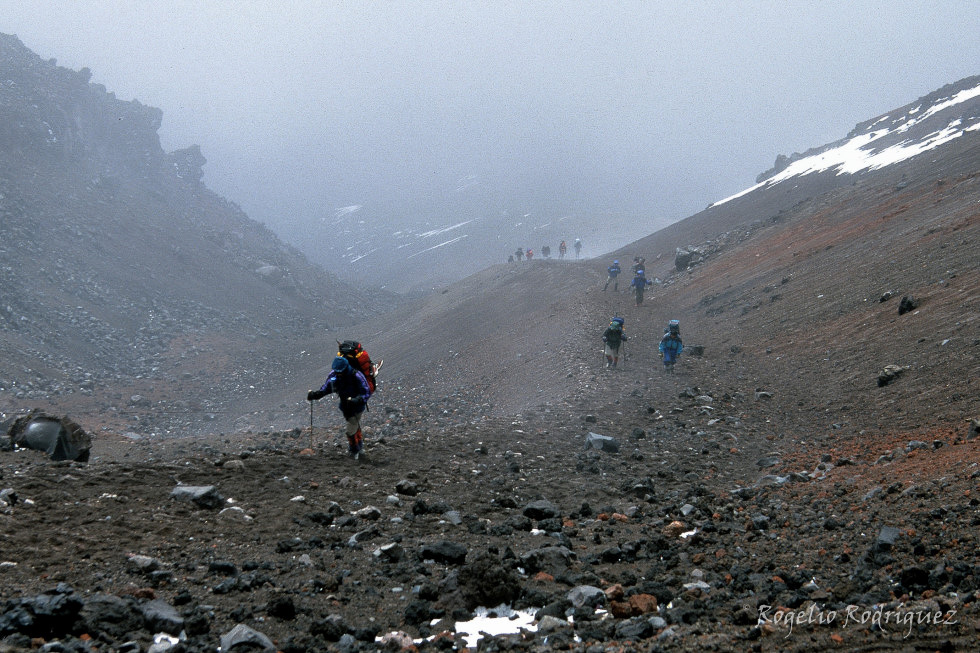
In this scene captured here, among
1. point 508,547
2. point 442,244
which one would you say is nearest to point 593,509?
point 508,547

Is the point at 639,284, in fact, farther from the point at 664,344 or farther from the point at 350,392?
the point at 350,392

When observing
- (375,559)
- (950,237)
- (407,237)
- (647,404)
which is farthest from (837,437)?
(407,237)

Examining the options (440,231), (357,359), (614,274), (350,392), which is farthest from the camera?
(440,231)

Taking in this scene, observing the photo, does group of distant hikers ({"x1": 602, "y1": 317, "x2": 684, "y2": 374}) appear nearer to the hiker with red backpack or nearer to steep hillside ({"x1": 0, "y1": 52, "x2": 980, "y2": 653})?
steep hillside ({"x1": 0, "y1": 52, "x2": 980, "y2": 653})

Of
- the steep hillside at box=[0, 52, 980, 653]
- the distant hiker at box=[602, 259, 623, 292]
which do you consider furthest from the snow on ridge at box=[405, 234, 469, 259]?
the steep hillside at box=[0, 52, 980, 653]

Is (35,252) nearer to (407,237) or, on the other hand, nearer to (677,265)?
(677,265)

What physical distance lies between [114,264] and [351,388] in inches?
1333

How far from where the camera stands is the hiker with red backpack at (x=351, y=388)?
1038cm

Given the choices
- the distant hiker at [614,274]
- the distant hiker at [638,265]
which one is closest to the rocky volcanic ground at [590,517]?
the distant hiker at [638,265]

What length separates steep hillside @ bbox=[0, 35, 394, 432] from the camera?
29.0 meters

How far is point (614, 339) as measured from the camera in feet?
61.8

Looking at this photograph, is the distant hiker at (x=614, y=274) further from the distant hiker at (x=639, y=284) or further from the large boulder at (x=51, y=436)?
the large boulder at (x=51, y=436)

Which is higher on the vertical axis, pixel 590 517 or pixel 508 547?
pixel 508 547

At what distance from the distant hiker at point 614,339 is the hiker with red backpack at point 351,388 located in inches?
371
